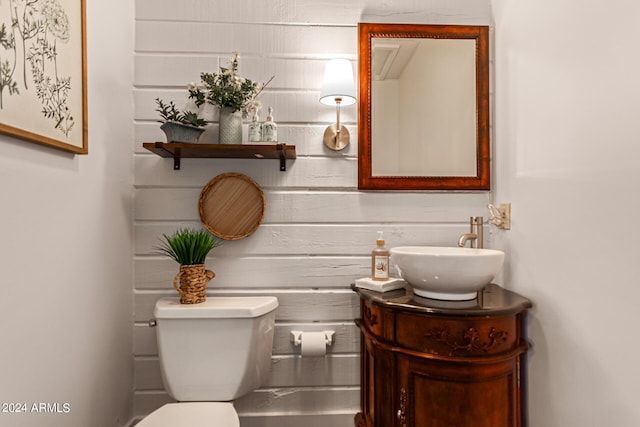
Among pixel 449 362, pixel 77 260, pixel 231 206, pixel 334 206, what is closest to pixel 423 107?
pixel 334 206

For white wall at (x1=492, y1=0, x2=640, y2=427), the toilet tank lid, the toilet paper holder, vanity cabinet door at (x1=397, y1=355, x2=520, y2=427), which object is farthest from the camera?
the toilet paper holder

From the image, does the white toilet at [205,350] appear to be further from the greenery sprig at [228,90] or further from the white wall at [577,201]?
the white wall at [577,201]

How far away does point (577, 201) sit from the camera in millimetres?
1154

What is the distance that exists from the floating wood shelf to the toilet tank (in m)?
0.63

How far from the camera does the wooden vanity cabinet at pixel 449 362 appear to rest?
1188 mm

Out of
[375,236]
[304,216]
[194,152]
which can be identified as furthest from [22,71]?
[375,236]

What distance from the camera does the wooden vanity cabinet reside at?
3.90 ft

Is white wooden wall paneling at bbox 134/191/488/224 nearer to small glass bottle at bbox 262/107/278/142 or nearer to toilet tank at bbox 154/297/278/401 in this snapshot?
small glass bottle at bbox 262/107/278/142

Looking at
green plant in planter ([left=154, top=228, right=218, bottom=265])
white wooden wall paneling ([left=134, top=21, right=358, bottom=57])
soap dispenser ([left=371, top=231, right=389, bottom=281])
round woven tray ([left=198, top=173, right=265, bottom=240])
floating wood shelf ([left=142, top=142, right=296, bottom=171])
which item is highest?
white wooden wall paneling ([left=134, top=21, right=358, bottom=57])

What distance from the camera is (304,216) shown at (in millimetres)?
1706

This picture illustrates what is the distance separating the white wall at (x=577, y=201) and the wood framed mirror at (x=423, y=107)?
A: 17 centimetres

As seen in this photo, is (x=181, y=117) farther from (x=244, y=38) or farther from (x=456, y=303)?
(x=456, y=303)

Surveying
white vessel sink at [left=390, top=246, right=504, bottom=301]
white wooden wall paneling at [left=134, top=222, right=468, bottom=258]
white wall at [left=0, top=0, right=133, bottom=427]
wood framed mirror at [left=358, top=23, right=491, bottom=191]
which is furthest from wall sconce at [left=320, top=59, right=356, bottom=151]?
white wall at [left=0, top=0, right=133, bottom=427]

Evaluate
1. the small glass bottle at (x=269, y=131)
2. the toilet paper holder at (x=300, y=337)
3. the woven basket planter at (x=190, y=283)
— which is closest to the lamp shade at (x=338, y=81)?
the small glass bottle at (x=269, y=131)
